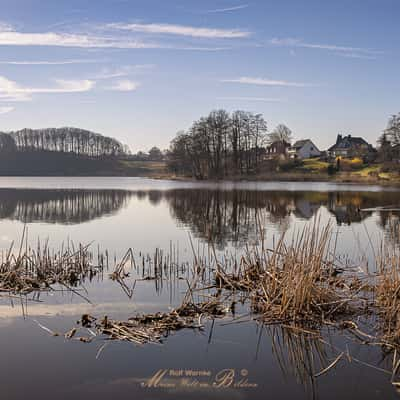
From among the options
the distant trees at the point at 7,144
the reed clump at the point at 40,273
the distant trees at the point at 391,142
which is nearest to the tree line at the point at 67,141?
the distant trees at the point at 7,144

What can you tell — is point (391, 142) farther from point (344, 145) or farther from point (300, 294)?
point (300, 294)

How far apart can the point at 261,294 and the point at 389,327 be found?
108 inches

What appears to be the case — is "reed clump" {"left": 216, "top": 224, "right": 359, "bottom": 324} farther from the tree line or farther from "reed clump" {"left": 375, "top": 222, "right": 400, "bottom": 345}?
the tree line

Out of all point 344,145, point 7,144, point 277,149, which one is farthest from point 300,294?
point 7,144

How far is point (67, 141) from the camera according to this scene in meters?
155

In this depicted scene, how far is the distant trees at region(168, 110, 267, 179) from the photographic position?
84062 mm

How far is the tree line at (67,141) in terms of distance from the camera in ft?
501

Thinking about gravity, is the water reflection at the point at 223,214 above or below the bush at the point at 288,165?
below

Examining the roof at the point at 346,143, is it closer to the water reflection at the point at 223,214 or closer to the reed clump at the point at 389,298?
the water reflection at the point at 223,214

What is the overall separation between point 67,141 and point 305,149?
7972 cm

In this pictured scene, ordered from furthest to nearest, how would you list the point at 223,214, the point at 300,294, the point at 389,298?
the point at 223,214 → the point at 300,294 → the point at 389,298

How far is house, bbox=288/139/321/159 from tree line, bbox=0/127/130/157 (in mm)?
61527

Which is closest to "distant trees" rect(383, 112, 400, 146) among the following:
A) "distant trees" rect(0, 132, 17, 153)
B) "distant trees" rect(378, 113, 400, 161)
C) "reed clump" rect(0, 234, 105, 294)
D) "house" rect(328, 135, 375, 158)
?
"distant trees" rect(378, 113, 400, 161)

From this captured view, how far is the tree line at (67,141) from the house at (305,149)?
202 ft
